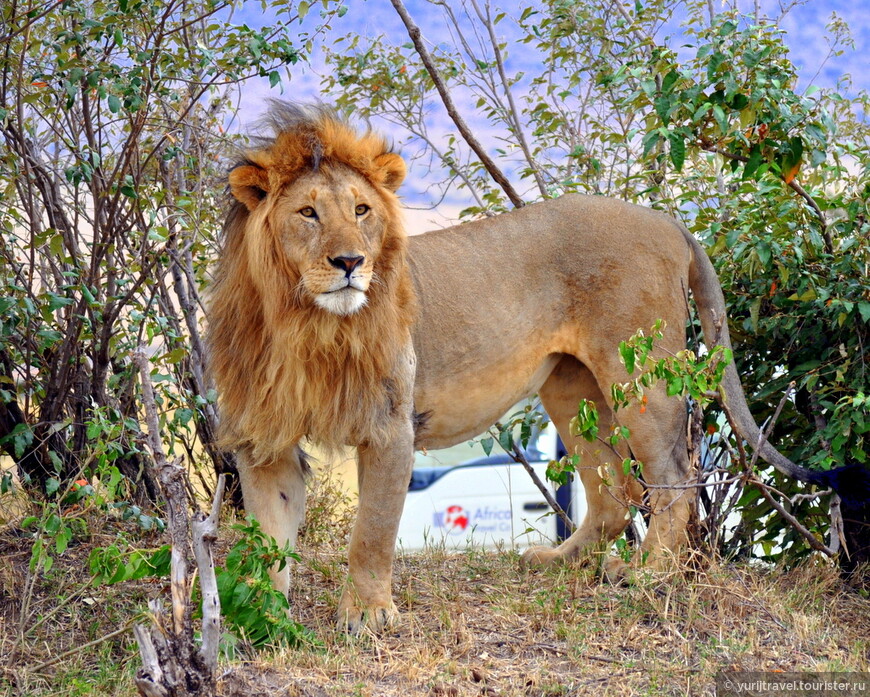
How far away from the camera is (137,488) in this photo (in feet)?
14.2

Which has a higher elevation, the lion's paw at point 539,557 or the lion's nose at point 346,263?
the lion's nose at point 346,263

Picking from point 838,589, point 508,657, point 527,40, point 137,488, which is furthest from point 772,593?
point 527,40

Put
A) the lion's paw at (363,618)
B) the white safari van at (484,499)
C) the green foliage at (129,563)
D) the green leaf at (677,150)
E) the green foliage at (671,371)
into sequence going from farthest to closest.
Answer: the white safari van at (484,499) → the green leaf at (677,150) → the lion's paw at (363,618) → the green foliage at (671,371) → the green foliage at (129,563)

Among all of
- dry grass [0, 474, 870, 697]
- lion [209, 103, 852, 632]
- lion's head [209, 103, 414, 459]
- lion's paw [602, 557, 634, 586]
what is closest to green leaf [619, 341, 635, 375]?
lion [209, 103, 852, 632]

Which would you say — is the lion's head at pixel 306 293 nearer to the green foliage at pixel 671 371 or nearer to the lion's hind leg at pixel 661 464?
the green foliage at pixel 671 371

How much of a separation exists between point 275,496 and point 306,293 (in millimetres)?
699

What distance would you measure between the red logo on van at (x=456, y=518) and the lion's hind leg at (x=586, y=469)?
5.19m

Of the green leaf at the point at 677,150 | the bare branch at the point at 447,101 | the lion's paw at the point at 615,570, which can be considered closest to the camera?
the green leaf at the point at 677,150

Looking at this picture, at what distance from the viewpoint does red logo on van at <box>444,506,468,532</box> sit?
9570mm

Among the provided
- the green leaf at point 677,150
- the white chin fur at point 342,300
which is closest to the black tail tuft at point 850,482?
the green leaf at point 677,150

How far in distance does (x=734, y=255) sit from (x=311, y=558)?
194 cm

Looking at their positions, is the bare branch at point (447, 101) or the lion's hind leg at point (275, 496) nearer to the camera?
the lion's hind leg at point (275, 496)

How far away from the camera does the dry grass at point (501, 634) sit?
2902 mm

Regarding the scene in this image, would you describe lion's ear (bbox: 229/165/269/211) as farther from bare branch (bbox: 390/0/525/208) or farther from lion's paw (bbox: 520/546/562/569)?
lion's paw (bbox: 520/546/562/569)
